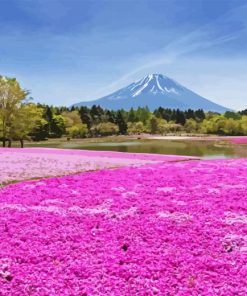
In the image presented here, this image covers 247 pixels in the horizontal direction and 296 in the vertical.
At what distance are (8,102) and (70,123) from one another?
3206 inches

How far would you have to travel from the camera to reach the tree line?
62000 mm

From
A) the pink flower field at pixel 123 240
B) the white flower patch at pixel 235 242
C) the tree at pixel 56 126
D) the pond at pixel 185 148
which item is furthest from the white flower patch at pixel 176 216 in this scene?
the tree at pixel 56 126

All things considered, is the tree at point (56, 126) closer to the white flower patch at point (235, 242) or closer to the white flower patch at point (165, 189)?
the white flower patch at point (165, 189)

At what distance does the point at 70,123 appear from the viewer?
143m

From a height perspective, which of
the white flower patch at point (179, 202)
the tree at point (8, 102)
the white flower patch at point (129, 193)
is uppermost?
the tree at point (8, 102)

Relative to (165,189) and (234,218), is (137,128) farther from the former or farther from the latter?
(234,218)

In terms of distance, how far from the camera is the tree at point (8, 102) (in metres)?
61.6

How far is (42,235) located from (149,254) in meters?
3.50

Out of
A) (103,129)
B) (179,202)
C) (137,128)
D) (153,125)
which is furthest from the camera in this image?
(153,125)

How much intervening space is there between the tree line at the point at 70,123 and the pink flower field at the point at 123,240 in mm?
44975

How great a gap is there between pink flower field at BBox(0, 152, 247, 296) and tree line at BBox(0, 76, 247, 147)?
44975 millimetres

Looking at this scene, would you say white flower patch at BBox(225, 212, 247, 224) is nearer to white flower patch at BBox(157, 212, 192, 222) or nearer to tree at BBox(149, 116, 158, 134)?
white flower patch at BBox(157, 212, 192, 222)

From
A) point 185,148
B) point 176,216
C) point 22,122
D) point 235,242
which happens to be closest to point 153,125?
point 185,148

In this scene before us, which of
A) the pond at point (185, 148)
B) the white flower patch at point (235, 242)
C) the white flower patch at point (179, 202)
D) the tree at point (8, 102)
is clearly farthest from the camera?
the tree at point (8, 102)
